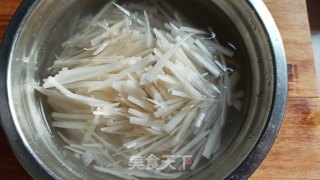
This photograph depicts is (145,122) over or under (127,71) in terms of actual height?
under

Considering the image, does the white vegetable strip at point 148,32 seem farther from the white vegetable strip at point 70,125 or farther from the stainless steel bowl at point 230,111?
the white vegetable strip at point 70,125

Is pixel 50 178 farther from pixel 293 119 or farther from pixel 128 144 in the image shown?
pixel 293 119

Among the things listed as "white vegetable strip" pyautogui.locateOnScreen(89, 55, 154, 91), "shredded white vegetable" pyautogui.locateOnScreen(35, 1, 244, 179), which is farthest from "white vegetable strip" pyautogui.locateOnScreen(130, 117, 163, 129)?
"white vegetable strip" pyautogui.locateOnScreen(89, 55, 154, 91)

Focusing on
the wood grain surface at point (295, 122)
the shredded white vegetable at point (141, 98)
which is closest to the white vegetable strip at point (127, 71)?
the shredded white vegetable at point (141, 98)

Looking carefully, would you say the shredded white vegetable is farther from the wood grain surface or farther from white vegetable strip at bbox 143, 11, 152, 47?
the wood grain surface

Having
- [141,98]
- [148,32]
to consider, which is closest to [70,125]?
[141,98]

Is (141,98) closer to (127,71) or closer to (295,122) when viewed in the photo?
(127,71)

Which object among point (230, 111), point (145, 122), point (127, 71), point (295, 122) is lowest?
point (295, 122)
